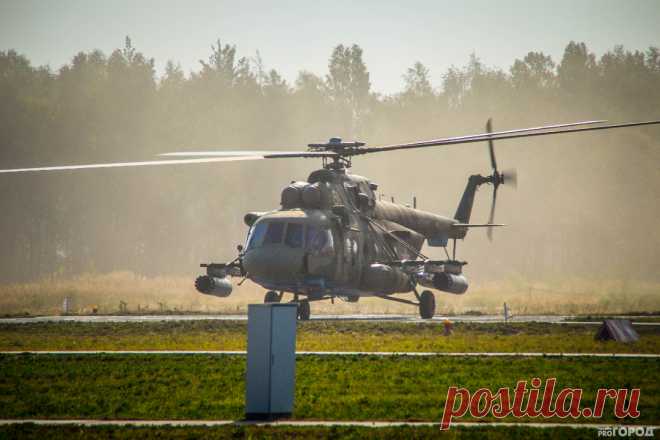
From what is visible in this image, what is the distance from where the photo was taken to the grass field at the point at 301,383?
16.5 metres

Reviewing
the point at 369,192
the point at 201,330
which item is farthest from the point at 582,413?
the point at 369,192

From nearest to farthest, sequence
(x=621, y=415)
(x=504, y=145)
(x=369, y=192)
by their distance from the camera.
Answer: (x=621, y=415)
(x=369, y=192)
(x=504, y=145)

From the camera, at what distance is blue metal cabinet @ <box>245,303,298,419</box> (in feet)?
51.8

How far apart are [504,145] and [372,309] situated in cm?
4361

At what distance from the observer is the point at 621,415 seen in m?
15.7

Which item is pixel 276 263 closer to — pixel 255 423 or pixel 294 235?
pixel 294 235

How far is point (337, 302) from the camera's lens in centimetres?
5822

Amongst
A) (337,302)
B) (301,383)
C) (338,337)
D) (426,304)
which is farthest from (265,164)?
(301,383)

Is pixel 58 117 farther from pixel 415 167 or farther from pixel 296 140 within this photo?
pixel 415 167

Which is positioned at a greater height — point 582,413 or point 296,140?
point 296,140

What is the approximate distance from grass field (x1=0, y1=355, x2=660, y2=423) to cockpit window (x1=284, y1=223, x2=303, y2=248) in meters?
8.42

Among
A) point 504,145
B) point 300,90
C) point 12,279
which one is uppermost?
point 300,90

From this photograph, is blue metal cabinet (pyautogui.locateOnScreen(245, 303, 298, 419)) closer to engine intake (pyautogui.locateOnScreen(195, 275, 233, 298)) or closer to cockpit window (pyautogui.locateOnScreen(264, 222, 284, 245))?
cockpit window (pyautogui.locateOnScreen(264, 222, 284, 245))

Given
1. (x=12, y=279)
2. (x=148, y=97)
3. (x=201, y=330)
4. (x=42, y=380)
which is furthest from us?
(x=148, y=97)
